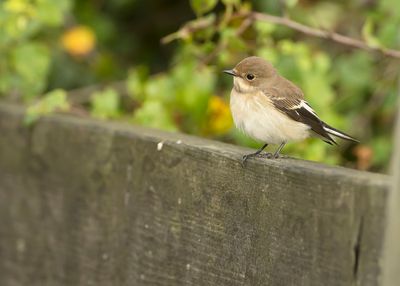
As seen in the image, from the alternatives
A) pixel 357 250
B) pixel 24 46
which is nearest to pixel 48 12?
pixel 24 46

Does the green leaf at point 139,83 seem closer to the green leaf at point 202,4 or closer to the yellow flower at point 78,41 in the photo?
the green leaf at point 202,4

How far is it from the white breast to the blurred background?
0.47m

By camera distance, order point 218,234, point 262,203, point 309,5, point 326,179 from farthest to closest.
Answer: point 309,5 < point 218,234 < point 262,203 < point 326,179

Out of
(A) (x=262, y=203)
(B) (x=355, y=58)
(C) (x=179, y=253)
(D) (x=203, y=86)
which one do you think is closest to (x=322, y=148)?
(D) (x=203, y=86)

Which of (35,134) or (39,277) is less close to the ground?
(35,134)

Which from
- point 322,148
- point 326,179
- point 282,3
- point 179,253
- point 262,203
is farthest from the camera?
point 322,148

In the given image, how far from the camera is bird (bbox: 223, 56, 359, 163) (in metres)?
3.84

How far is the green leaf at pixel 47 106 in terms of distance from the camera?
4414 millimetres

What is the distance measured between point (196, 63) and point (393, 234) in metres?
2.78

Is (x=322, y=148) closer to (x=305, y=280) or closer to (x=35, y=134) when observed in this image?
(x=35, y=134)

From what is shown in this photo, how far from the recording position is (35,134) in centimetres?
464

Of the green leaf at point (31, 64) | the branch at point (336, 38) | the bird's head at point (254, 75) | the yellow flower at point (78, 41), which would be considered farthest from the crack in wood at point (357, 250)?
the yellow flower at point (78, 41)

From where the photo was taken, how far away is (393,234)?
231 centimetres

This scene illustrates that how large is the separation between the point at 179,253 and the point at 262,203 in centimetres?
65
